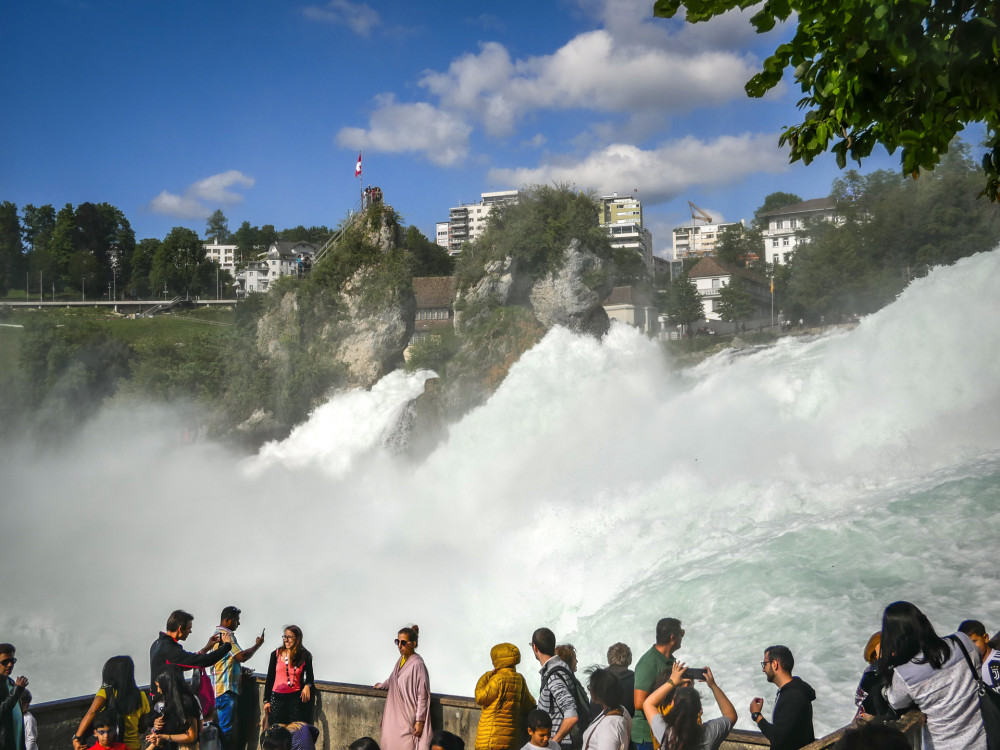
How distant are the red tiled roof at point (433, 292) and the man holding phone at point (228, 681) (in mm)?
34221

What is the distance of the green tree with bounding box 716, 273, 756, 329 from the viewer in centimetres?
3653

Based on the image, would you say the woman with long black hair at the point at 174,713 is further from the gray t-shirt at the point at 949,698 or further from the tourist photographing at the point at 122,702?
the gray t-shirt at the point at 949,698

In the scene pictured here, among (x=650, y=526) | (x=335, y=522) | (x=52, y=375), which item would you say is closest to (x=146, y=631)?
(x=335, y=522)

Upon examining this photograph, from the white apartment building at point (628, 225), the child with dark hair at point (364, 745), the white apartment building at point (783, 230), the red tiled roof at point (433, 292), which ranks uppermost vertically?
the white apartment building at point (628, 225)

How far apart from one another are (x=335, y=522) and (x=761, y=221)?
34638 mm

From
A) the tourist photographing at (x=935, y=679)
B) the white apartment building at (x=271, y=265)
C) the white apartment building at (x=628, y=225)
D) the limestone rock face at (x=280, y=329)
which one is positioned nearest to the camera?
the tourist photographing at (x=935, y=679)

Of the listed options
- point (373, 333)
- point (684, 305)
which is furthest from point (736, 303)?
point (373, 333)

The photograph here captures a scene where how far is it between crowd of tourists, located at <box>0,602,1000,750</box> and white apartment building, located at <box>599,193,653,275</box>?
88.3 metres

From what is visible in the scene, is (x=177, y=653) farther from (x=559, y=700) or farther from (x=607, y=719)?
(x=607, y=719)

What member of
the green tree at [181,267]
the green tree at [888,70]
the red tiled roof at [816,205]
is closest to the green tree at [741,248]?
the red tiled roof at [816,205]

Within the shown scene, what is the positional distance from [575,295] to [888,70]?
21.7 m

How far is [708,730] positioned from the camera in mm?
4555

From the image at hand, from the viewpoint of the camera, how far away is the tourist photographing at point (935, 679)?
389 cm

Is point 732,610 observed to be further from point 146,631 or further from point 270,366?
point 270,366
